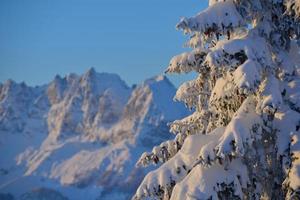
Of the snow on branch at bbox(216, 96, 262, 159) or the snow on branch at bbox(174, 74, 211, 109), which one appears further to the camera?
the snow on branch at bbox(174, 74, 211, 109)

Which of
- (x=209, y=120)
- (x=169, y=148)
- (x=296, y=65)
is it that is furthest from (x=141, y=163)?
(x=296, y=65)

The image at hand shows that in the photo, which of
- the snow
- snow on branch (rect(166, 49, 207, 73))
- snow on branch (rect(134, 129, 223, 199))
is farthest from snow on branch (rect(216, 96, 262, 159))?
snow on branch (rect(166, 49, 207, 73))

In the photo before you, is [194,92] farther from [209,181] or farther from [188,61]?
[209,181]

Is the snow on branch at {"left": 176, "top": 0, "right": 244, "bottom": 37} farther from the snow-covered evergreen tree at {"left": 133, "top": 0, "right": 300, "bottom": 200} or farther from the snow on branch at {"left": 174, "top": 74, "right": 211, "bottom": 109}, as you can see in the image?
the snow on branch at {"left": 174, "top": 74, "right": 211, "bottom": 109}

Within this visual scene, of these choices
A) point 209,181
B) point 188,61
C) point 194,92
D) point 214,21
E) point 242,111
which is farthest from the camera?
point 194,92

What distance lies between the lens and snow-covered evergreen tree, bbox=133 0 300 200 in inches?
465

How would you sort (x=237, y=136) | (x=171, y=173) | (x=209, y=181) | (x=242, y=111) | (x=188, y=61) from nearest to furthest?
(x=237, y=136)
(x=209, y=181)
(x=171, y=173)
(x=242, y=111)
(x=188, y=61)

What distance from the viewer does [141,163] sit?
14281 millimetres

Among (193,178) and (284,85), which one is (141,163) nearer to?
(193,178)

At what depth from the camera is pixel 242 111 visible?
40.9ft

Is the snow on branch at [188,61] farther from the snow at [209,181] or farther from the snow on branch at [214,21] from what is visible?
the snow at [209,181]

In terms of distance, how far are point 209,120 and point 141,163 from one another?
1.84 meters

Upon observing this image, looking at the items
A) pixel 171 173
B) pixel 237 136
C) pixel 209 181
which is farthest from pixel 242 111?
pixel 171 173

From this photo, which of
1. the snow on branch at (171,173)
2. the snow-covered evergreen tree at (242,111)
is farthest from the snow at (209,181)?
the snow on branch at (171,173)
